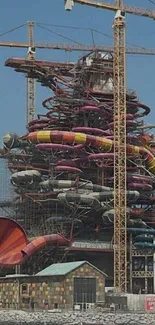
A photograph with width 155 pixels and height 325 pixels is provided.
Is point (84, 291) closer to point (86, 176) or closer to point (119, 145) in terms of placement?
point (119, 145)

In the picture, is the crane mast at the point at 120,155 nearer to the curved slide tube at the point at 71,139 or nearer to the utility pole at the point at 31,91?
the curved slide tube at the point at 71,139

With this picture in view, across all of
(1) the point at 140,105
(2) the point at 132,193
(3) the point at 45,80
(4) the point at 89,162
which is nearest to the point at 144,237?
(2) the point at 132,193

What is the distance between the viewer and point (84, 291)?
107m

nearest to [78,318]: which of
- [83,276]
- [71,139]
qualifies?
[83,276]

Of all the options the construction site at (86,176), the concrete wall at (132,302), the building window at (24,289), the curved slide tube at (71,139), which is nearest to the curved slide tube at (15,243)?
the construction site at (86,176)

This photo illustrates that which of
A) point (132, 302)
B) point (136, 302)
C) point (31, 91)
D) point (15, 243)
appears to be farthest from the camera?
point (31, 91)

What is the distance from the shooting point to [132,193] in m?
140

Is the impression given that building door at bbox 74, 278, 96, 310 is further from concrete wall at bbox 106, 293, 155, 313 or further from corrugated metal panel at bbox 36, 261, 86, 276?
concrete wall at bbox 106, 293, 155, 313

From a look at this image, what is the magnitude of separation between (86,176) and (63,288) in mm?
43844

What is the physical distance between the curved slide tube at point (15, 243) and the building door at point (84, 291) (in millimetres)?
24688

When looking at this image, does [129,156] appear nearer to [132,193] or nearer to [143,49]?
[132,193]

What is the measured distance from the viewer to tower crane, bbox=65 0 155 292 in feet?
425

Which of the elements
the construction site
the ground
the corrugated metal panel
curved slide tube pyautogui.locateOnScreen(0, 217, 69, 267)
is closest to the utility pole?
the construction site

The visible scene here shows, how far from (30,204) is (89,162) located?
46.5 ft
